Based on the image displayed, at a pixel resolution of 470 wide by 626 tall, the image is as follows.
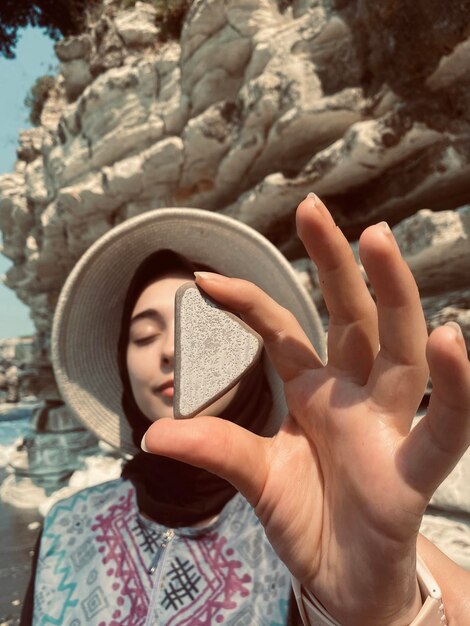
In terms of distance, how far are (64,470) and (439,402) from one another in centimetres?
826

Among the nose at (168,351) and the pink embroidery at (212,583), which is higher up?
the nose at (168,351)

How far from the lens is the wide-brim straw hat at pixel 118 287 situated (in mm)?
1953

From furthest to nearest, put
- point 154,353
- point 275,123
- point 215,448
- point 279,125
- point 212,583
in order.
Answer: point 275,123 → point 279,125 → point 154,353 → point 212,583 → point 215,448

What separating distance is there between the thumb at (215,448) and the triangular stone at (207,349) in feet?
0.60

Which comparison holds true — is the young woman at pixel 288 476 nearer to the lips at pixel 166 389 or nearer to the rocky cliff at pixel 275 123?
the lips at pixel 166 389

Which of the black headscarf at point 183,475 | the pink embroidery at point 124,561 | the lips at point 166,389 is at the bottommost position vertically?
the pink embroidery at point 124,561

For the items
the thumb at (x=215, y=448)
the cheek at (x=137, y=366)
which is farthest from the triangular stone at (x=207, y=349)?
the cheek at (x=137, y=366)

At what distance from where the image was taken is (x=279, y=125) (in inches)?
Answer: 206

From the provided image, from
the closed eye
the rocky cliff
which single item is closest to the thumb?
the closed eye

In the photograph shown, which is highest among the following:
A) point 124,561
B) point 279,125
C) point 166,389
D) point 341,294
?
point 279,125

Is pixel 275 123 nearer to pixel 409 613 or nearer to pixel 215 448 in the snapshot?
pixel 215 448

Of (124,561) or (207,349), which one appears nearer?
(207,349)

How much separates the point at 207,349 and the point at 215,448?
31cm

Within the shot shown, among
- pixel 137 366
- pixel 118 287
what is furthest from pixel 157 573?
pixel 118 287
